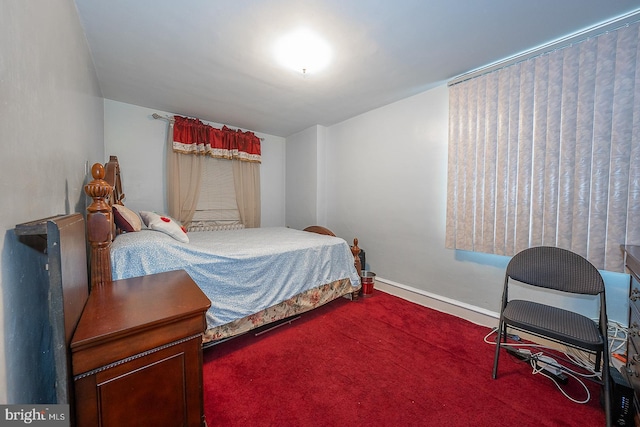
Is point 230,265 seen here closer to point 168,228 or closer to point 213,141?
point 168,228

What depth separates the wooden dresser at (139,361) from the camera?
0.76m

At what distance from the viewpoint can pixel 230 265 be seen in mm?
1815

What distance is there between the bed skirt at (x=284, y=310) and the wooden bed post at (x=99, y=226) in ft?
2.60

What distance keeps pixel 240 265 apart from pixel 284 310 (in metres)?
0.63

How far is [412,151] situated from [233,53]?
2006mm

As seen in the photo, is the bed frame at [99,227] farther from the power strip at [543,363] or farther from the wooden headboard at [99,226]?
the power strip at [543,363]

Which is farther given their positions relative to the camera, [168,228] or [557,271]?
[168,228]

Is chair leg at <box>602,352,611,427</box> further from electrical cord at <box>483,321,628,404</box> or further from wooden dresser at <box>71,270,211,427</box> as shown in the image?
wooden dresser at <box>71,270,211,427</box>

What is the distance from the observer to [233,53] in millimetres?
1888

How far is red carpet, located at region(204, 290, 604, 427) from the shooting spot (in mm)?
1272

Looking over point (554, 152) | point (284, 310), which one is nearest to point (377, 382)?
point (284, 310)

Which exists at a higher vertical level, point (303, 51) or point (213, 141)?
point (303, 51)

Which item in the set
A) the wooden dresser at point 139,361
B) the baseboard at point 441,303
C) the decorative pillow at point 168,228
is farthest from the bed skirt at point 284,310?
the wooden dresser at point 139,361

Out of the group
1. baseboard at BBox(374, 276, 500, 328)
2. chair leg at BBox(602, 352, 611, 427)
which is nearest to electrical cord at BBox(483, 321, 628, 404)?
chair leg at BBox(602, 352, 611, 427)
